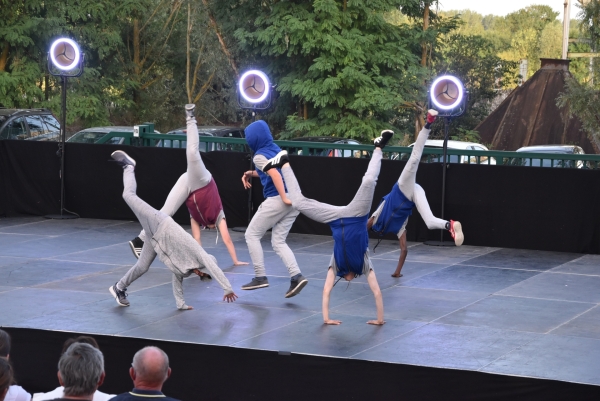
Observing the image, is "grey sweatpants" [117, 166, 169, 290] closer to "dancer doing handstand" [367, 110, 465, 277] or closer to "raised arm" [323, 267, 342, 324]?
"raised arm" [323, 267, 342, 324]

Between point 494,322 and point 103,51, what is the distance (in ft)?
73.9

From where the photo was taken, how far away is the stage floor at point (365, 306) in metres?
8.43

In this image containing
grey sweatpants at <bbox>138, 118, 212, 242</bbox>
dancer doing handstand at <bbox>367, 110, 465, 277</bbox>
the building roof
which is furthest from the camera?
the building roof

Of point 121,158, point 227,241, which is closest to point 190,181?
point 227,241

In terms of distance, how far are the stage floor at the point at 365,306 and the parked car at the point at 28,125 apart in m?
7.05

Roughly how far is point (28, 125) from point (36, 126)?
27 cm

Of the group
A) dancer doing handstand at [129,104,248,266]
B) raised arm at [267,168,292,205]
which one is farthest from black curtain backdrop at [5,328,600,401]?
dancer doing handstand at [129,104,248,266]

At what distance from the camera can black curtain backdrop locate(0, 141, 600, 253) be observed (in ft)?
46.0

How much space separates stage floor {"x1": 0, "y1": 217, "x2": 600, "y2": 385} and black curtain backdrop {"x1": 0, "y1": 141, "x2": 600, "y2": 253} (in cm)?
37

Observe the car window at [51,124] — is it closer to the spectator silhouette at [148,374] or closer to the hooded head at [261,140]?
the hooded head at [261,140]

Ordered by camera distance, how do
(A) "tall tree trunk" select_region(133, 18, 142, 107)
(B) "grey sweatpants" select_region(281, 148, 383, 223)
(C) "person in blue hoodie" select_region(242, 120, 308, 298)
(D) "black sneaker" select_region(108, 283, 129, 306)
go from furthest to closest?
(A) "tall tree trunk" select_region(133, 18, 142, 107) → (C) "person in blue hoodie" select_region(242, 120, 308, 298) → (D) "black sneaker" select_region(108, 283, 129, 306) → (B) "grey sweatpants" select_region(281, 148, 383, 223)

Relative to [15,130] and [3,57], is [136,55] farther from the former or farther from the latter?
[15,130]

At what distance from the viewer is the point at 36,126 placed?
21.6m

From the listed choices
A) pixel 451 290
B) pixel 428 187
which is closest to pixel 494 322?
pixel 451 290
